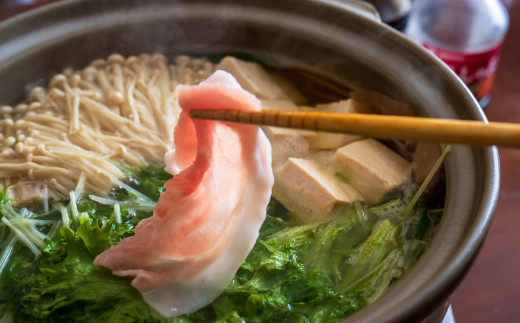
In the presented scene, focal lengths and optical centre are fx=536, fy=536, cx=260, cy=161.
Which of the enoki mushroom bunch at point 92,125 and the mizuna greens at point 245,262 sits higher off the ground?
the enoki mushroom bunch at point 92,125

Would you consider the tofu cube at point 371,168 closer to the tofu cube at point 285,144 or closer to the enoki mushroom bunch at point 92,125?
the tofu cube at point 285,144

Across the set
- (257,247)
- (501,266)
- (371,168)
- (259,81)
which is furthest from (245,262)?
(501,266)

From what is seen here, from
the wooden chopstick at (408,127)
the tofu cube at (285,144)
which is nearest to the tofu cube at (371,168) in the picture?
the tofu cube at (285,144)

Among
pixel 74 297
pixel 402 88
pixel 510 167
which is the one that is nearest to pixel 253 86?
pixel 402 88

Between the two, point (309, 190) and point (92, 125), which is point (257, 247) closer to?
point (309, 190)

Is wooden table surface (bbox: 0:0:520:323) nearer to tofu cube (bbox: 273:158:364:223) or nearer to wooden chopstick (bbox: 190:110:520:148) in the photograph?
tofu cube (bbox: 273:158:364:223)

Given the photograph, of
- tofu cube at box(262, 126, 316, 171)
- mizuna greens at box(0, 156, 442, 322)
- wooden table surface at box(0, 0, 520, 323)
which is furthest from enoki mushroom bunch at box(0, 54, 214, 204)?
wooden table surface at box(0, 0, 520, 323)

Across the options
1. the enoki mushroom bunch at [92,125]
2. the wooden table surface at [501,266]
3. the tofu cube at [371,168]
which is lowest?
the wooden table surface at [501,266]
